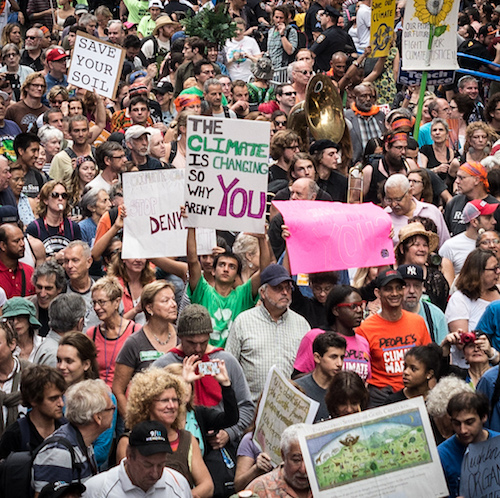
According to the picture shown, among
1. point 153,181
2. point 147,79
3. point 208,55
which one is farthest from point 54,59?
point 153,181

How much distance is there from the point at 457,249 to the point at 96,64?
5665 mm

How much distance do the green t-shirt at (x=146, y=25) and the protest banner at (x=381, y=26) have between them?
24.0 feet

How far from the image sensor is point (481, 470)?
5.89 m

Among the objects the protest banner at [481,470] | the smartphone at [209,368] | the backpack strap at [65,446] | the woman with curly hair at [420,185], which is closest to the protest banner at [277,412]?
the smartphone at [209,368]

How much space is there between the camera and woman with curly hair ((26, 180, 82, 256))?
31.6ft

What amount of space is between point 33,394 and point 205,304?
82.6 inches

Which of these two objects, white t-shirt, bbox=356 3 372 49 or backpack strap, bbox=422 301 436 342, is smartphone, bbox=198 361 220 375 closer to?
backpack strap, bbox=422 301 436 342

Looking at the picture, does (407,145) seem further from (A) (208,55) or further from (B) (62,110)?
(A) (208,55)

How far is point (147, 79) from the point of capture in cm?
1523

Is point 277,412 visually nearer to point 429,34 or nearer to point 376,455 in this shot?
point 376,455

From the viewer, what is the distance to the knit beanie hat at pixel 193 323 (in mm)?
6938

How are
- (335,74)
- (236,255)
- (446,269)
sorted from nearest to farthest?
(236,255), (446,269), (335,74)

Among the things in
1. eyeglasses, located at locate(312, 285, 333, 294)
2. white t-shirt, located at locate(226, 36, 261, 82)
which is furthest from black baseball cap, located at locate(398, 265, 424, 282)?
white t-shirt, located at locate(226, 36, 261, 82)

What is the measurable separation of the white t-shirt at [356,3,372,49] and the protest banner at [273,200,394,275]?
10308mm
